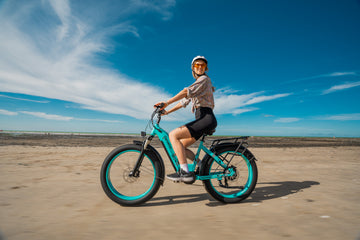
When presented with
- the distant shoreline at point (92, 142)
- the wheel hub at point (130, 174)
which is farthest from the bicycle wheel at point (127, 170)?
the distant shoreline at point (92, 142)

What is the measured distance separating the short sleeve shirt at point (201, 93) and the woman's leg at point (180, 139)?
1.61 feet

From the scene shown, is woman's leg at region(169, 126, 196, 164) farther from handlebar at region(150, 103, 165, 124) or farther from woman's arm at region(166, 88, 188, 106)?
woman's arm at region(166, 88, 188, 106)

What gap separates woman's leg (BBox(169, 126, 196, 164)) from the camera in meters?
2.98

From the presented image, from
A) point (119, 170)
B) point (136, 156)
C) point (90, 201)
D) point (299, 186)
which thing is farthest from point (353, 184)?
point (90, 201)

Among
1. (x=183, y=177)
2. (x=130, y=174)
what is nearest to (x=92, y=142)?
(x=130, y=174)

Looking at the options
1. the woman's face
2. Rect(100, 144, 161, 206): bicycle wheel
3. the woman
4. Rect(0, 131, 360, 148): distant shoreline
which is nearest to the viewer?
Rect(100, 144, 161, 206): bicycle wheel

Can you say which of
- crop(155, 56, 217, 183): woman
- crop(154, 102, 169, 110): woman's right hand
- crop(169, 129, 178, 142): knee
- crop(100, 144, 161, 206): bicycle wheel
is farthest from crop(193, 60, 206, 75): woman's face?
crop(100, 144, 161, 206): bicycle wheel

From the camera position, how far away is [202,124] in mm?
3025

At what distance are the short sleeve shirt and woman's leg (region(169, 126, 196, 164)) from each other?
19.4 inches

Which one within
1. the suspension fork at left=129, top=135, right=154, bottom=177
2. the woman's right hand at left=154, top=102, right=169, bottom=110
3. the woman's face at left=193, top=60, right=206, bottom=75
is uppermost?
the woman's face at left=193, top=60, right=206, bottom=75

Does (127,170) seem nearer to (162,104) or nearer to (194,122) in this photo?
(162,104)

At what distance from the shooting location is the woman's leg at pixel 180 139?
9.76 feet

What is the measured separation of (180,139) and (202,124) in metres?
0.45

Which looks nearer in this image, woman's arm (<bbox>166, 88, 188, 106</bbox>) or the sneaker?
the sneaker
